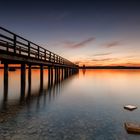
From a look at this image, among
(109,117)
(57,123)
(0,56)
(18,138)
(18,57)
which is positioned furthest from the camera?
(18,57)

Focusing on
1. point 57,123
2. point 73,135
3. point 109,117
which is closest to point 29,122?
point 57,123

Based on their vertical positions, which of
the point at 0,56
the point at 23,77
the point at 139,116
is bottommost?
the point at 139,116

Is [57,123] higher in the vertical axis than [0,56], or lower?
lower

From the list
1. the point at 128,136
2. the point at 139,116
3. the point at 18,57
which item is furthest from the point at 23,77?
the point at 128,136

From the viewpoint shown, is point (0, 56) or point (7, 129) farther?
point (0, 56)

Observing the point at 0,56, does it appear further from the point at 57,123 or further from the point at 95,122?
the point at 95,122

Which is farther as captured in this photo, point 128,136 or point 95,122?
point 95,122

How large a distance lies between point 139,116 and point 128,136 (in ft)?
9.04

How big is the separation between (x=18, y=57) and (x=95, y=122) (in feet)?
25.7

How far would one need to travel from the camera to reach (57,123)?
6.64 metres

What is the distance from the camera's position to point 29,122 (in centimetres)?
667

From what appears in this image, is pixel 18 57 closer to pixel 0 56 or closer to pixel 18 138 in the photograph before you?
pixel 0 56

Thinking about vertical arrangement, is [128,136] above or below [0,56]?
below

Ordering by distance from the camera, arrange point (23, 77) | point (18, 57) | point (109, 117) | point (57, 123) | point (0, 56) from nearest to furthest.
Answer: point (57, 123), point (109, 117), point (0, 56), point (18, 57), point (23, 77)
